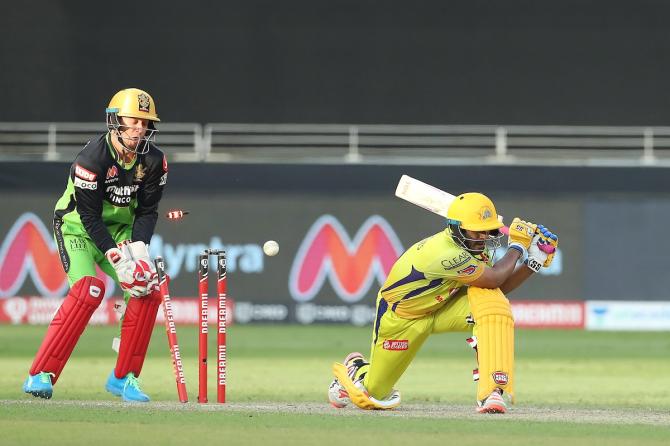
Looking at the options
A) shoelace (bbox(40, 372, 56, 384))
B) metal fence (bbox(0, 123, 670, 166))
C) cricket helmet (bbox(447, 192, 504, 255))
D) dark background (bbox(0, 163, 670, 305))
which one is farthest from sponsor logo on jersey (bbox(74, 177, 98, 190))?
metal fence (bbox(0, 123, 670, 166))

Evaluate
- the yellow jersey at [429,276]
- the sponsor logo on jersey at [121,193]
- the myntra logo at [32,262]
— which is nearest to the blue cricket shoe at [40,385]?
the sponsor logo on jersey at [121,193]

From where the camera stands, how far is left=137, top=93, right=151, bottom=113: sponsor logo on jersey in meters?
8.23

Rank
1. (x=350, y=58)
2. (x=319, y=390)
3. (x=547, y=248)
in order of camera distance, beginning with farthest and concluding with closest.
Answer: (x=350, y=58), (x=319, y=390), (x=547, y=248)

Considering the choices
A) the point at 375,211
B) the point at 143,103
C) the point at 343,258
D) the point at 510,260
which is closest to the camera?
the point at 510,260

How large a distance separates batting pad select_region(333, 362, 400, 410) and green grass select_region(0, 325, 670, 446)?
0.28m

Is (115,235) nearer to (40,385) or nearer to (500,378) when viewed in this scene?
(40,385)

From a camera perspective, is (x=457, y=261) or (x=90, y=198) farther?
(x=90, y=198)

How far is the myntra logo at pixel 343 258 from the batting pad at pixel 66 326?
945cm

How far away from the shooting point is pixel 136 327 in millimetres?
8336

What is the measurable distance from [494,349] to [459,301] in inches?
21.8

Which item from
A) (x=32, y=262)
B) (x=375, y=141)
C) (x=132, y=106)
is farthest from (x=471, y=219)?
(x=375, y=141)

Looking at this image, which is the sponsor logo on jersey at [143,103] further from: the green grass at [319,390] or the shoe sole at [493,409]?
the shoe sole at [493,409]

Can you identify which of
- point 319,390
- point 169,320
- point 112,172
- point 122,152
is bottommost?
point 319,390

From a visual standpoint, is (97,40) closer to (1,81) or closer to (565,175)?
(1,81)
